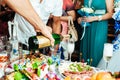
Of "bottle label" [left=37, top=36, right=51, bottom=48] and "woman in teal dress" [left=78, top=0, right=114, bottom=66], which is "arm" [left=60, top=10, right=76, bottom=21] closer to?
"woman in teal dress" [left=78, top=0, right=114, bottom=66]

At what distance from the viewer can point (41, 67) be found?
164 cm

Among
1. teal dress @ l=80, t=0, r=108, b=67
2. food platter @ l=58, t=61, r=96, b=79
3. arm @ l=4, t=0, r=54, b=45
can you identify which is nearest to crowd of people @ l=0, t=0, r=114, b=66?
teal dress @ l=80, t=0, r=108, b=67

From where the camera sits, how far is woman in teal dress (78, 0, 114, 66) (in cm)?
329

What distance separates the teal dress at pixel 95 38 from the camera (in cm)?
A: 332

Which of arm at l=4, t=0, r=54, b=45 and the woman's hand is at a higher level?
arm at l=4, t=0, r=54, b=45

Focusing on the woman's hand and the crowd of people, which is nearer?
the crowd of people

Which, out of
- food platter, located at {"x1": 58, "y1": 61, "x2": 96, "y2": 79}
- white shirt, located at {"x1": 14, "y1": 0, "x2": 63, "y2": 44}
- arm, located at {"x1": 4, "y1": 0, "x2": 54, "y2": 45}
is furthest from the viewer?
white shirt, located at {"x1": 14, "y1": 0, "x2": 63, "y2": 44}

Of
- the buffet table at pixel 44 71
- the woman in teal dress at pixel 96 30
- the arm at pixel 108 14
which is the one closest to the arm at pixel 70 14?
the woman in teal dress at pixel 96 30

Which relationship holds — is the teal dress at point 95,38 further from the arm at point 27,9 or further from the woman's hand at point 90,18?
the arm at point 27,9

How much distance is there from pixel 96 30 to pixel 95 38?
108mm

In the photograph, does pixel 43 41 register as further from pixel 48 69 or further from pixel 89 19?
pixel 89 19

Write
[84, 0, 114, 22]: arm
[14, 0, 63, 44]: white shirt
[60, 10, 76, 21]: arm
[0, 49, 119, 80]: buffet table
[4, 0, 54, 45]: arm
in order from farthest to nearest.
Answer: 1. [60, 10, 76, 21]: arm
2. [84, 0, 114, 22]: arm
3. [14, 0, 63, 44]: white shirt
4. [4, 0, 54, 45]: arm
5. [0, 49, 119, 80]: buffet table

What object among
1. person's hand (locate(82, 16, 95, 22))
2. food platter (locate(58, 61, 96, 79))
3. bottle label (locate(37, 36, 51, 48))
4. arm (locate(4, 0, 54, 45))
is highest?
arm (locate(4, 0, 54, 45))

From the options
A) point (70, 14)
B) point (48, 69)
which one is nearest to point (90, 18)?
point (70, 14)
